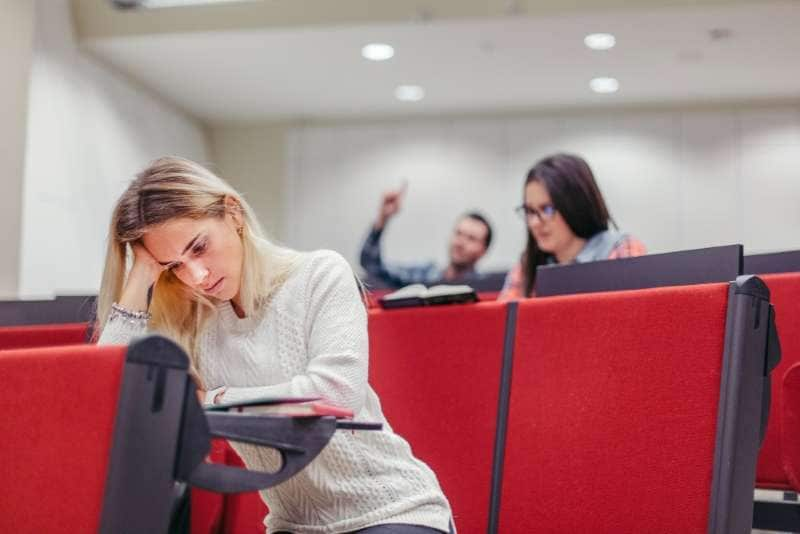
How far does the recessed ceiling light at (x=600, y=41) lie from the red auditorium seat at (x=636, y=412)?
4.33m

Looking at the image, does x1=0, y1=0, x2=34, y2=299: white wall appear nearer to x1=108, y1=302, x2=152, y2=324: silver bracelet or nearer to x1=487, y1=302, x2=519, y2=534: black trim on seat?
x1=108, y1=302, x2=152, y2=324: silver bracelet

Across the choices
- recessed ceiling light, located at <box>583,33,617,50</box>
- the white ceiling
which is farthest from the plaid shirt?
recessed ceiling light, located at <box>583,33,617,50</box>

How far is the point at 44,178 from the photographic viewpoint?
5477mm

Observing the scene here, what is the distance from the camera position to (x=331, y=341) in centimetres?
136

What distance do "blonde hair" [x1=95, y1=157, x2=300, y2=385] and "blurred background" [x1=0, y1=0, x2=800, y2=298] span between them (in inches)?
106

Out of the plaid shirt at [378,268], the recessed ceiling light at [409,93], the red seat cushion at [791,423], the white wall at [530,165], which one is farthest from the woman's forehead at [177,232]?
the white wall at [530,165]

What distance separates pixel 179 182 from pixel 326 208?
643 centimetres

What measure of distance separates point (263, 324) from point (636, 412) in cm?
66

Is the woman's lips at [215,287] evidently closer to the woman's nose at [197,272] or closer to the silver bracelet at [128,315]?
the woman's nose at [197,272]

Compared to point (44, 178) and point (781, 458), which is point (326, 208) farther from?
point (781, 458)

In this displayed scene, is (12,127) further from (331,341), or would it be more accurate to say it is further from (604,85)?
(604,85)

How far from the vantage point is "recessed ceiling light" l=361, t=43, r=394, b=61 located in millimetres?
5996

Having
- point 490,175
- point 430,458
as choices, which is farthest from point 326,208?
point 430,458

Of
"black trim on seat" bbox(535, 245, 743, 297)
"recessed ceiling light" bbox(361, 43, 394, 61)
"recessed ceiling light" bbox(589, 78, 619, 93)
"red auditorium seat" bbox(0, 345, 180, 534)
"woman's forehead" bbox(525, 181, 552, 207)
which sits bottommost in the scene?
"red auditorium seat" bbox(0, 345, 180, 534)
